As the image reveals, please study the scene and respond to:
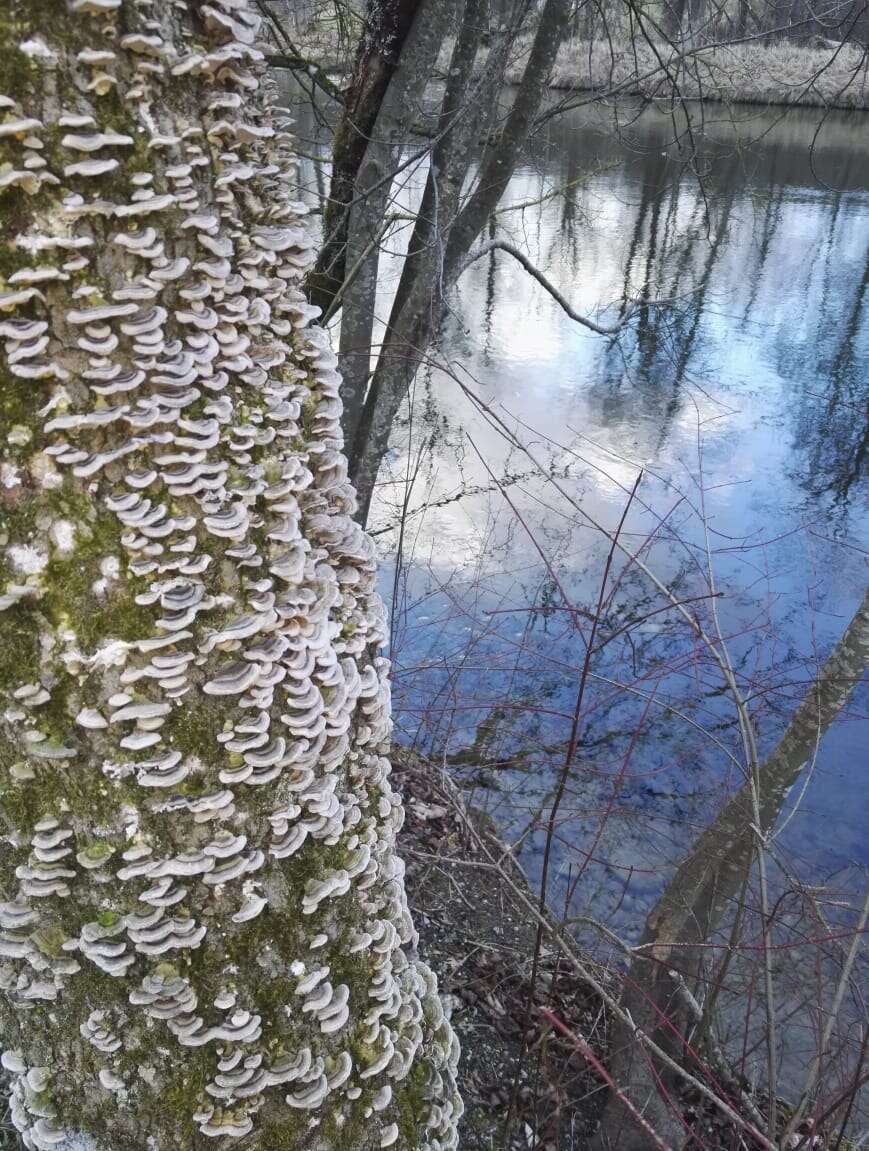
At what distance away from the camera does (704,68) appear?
48.0 feet

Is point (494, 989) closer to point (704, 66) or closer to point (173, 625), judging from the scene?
point (173, 625)

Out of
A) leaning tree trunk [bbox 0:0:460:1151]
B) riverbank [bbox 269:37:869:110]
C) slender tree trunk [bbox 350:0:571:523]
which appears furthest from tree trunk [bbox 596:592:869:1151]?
riverbank [bbox 269:37:869:110]

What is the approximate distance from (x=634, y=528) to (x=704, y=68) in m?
11.3

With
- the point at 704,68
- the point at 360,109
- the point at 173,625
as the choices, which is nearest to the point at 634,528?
the point at 360,109

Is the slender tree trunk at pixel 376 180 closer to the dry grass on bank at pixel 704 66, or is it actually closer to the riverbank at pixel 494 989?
the dry grass on bank at pixel 704 66

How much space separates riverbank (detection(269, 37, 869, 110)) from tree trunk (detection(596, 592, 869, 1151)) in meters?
3.52

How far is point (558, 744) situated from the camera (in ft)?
20.3

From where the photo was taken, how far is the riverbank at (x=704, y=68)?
5918mm

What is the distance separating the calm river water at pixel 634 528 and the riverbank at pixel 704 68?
0.54 metres

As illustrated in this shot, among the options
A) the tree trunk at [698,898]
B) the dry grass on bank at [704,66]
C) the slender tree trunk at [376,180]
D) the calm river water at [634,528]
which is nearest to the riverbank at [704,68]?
the dry grass on bank at [704,66]

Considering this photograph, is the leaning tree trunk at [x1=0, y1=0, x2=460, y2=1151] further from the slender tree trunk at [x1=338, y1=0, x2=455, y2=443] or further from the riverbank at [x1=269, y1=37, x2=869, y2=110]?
the riverbank at [x1=269, y1=37, x2=869, y2=110]

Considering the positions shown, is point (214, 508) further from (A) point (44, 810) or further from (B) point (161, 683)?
(A) point (44, 810)

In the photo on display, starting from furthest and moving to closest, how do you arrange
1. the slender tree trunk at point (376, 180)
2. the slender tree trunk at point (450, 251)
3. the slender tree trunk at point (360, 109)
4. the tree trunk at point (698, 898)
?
the slender tree trunk at point (450, 251), the slender tree trunk at point (360, 109), the slender tree trunk at point (376, 180), the tree trunk at point (698, 898)

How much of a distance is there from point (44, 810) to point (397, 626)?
199 inches
